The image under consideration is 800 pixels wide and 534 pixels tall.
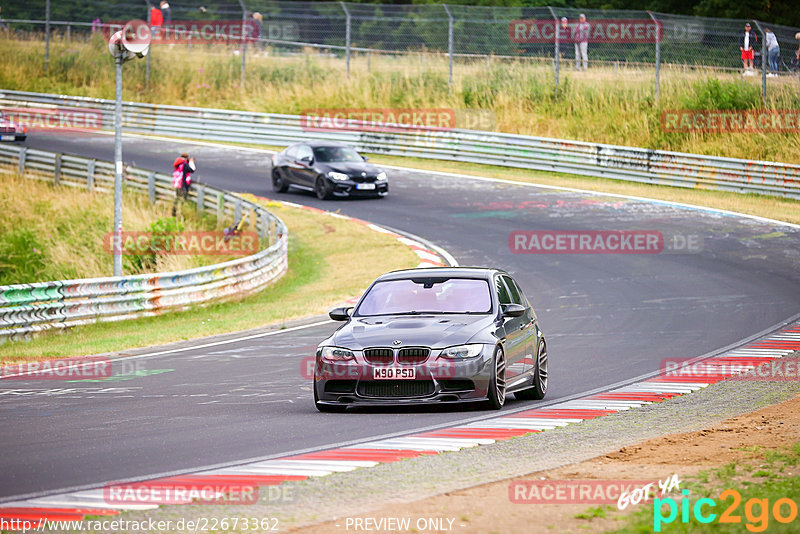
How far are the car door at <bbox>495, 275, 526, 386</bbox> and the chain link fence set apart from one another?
23.3m

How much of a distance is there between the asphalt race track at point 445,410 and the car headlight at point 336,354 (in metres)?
0.54

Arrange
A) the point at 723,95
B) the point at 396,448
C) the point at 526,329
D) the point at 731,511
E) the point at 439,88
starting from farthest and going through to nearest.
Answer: the point at 439,88, the point at 723,95, the point at 526,329, the point at 396,448, the point at 731,511

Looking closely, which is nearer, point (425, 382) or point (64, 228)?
point (425, 382)

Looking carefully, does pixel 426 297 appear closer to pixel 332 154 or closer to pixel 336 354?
pixel 336 354

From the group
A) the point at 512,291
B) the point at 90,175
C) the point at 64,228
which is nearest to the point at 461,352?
the point at 512,291

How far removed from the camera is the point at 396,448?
9062mm

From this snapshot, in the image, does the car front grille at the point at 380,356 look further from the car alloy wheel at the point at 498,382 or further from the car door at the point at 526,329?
the car door at the point at 526,329

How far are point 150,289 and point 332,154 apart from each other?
12.7 m

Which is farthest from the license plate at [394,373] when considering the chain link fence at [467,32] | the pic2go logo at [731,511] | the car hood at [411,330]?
the chain link fence at [467,32]

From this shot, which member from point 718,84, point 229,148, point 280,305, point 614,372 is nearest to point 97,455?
point 614,372

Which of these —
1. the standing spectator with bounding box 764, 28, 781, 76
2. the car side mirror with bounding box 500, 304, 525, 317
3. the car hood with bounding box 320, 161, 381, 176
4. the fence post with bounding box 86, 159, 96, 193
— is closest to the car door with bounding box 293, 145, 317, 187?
the car hood with bounding box 320, 161, 381, 176

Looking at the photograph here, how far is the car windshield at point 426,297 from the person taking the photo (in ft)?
38.8

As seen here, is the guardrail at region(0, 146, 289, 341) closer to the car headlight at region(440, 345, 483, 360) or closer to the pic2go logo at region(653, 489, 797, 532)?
the car headlight at region(440, 345, 483, 360)

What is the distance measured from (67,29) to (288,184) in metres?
20.9
